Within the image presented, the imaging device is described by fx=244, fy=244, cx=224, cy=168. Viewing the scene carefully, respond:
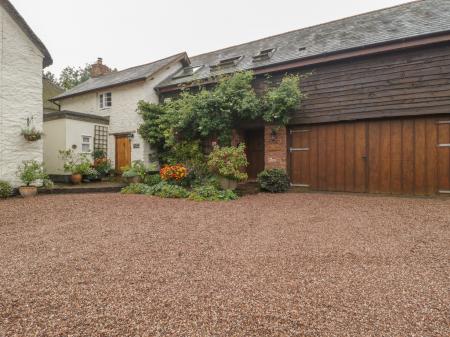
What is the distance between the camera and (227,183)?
25.3 feet

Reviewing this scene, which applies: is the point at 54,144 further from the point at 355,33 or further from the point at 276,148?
the point at 355,33

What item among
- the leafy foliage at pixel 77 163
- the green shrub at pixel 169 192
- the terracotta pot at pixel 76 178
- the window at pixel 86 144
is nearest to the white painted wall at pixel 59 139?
the window at pixel 86 144

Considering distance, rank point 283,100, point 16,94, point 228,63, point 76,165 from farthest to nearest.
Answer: point 228,63, point 76,165, point 16,94, point 283,100

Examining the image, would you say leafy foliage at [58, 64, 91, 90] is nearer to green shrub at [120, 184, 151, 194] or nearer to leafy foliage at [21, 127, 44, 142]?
leafy foliage at [21, 127, 44, 142]

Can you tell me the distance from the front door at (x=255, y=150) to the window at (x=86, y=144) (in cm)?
745

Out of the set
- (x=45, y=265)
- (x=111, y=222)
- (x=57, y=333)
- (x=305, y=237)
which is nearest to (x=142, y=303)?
(x=57, y=333)

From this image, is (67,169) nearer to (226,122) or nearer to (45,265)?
(226,122)

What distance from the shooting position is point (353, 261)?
2773 mm

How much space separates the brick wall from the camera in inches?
339

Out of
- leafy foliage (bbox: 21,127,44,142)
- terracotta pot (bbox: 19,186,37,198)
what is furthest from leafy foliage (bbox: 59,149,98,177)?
terracotta pot (bbox: 19,186,37,198)

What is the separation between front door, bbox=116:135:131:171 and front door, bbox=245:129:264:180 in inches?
237

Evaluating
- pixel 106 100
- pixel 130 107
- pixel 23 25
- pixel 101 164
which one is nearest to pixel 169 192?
pixel 101 164

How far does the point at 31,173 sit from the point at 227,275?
26.6 feet

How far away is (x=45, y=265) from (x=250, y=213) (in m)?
3.62
